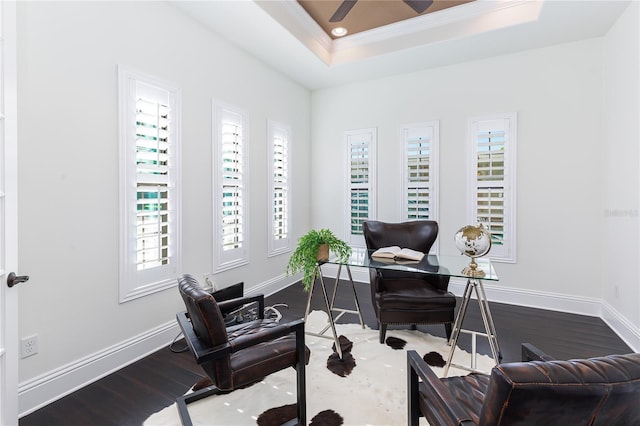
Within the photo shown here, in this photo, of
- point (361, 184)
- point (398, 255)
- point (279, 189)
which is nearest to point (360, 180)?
point (361, 184)

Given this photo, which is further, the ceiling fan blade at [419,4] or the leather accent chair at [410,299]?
the ceiling fan blade at [419,4]

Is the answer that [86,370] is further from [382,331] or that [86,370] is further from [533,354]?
[533,354]

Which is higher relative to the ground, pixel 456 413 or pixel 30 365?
pixel 456 413

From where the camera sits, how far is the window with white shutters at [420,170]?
14.2 feet

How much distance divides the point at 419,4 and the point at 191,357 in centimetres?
395

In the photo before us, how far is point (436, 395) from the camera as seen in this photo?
4.04 feet

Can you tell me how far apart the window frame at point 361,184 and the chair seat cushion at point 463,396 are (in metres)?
3.33

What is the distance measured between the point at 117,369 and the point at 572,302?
4.68m

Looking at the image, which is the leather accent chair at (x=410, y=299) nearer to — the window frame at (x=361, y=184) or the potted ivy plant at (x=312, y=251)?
the potted ivy plant at (x=312, y=251)

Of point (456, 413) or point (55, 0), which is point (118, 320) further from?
point (456, 413)

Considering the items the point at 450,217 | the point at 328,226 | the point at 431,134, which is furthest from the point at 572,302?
the point at 328,226

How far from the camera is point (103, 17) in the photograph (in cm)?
236

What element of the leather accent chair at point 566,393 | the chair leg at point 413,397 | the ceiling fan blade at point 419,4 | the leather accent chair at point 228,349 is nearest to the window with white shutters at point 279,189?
the ceiling fan blade at point 419,4

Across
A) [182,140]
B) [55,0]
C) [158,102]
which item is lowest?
[182,140]
